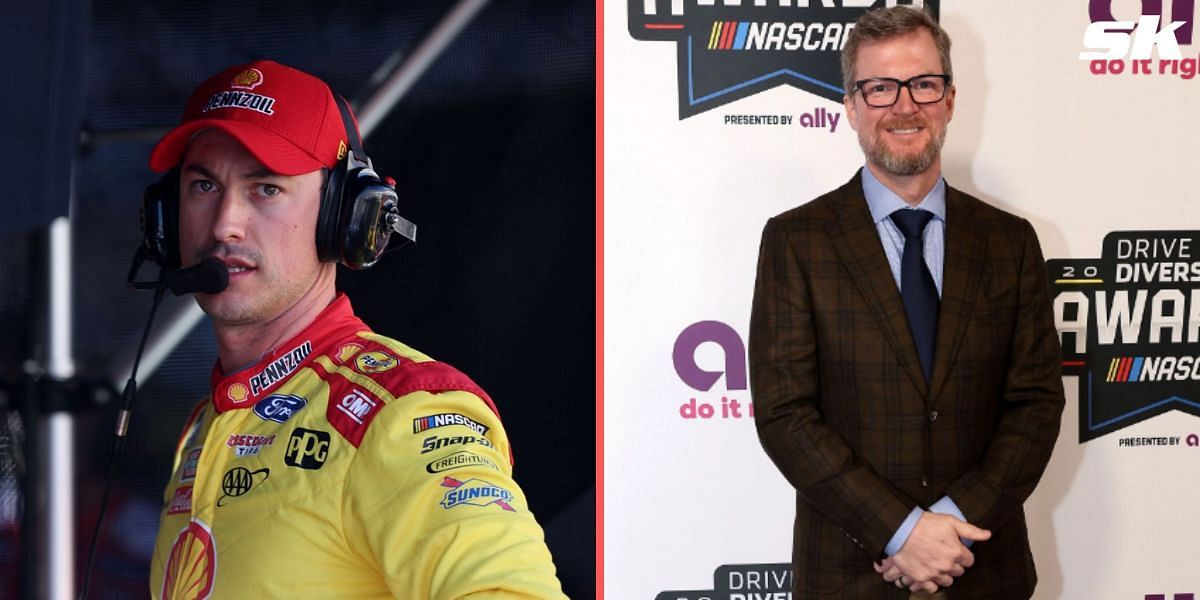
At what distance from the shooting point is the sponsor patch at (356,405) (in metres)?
1.33

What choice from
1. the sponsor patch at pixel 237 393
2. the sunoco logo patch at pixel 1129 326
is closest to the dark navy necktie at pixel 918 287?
the sunoco logo patch at pixel 1129 326

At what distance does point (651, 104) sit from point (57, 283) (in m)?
1.55

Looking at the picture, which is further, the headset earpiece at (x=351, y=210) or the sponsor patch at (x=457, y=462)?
the headset earpiece at (x=351, y=210)

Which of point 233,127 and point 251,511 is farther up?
point 233,127

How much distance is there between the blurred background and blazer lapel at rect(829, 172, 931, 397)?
868mm

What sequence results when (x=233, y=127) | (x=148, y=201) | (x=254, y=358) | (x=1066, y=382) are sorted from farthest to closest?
1. (x=1066, y=382)
2. (x=148, y=201)
3. (x=254, y=358)
4. (x=233, y=127)

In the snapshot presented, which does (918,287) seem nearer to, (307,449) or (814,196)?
(814,196)

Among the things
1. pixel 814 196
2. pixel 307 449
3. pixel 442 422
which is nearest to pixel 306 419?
pixel 307 449

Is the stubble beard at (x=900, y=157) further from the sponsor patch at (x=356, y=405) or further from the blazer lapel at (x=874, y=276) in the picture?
the sponsor patch at (x=356, y=405)

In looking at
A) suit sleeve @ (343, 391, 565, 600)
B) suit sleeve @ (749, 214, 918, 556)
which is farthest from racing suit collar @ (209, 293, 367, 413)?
suit sleeve @ (749, 214, 918, 556)

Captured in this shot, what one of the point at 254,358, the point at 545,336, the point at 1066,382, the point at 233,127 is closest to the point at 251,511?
the point at 254,358

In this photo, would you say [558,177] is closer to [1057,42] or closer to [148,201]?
[1057,42]

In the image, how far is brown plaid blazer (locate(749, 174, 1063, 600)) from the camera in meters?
2.48

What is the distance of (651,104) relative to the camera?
3279mm
